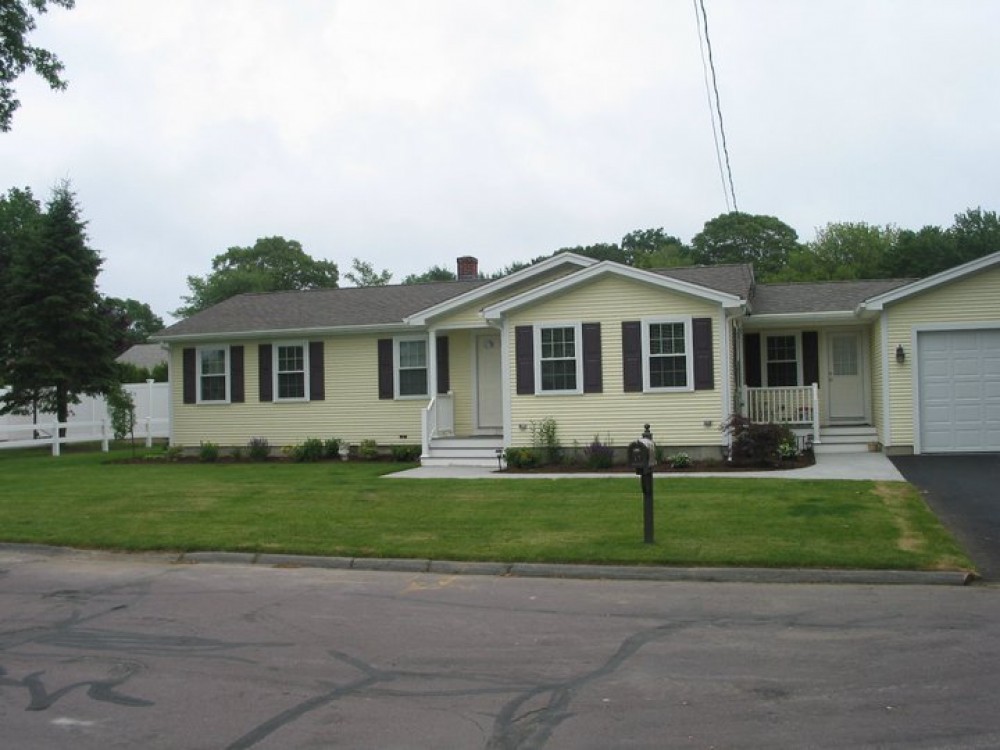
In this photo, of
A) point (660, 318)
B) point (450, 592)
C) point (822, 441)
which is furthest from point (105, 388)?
point (450, 592)

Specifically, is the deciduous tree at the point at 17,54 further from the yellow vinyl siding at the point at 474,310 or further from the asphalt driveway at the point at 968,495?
the asphalt driveway at the point at 968,495

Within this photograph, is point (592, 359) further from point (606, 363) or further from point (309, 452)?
point (309, 452)

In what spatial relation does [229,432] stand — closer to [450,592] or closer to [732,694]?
[450,592]

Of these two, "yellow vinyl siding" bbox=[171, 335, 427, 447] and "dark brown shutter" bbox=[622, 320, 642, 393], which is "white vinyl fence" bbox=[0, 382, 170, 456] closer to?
"yellow vinyl siding" bbox=[171, 335, 427, 447]

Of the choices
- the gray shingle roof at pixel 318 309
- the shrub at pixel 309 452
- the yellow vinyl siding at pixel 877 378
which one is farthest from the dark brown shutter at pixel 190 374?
the yellow vinyl siding at pixel 877 378

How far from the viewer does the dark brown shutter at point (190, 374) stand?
2414cm

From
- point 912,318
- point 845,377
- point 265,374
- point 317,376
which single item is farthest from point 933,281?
point 265,374

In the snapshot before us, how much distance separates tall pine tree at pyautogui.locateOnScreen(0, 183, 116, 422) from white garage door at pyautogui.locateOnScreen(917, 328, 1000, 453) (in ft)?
81.4

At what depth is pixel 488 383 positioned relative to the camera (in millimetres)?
21734

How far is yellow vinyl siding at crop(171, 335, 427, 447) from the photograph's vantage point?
22547 mm

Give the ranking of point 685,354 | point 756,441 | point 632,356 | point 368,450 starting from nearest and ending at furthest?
point 756,441 → point 685,354 → point 632,356 → point 368,450

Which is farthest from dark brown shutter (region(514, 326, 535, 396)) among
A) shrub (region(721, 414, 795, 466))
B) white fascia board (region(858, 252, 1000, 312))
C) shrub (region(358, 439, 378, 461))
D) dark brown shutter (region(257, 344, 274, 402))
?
dark brown shutter (region(257, 344, 274, 402))

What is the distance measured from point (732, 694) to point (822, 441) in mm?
14969

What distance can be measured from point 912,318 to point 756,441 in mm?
4283
